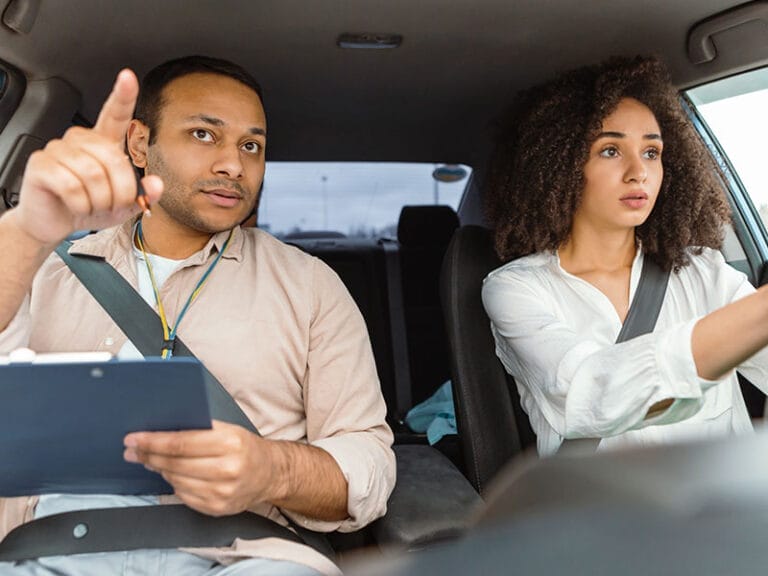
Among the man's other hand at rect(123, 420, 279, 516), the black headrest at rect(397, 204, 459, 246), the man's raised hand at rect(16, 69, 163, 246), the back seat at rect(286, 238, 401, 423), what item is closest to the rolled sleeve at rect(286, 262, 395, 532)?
the man's other hand at rect(123, 420, 279, 516)

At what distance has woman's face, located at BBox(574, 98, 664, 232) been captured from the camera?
2029mm

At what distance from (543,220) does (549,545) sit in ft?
5.42

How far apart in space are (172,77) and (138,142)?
0.17 m

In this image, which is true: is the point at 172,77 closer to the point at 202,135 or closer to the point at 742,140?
the point at 202,135

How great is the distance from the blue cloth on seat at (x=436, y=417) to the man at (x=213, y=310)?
847 millimetres

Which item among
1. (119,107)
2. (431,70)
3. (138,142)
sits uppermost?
(431,70)

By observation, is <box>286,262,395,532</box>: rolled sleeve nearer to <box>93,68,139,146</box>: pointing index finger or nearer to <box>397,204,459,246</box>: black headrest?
<box>93,68,139,146</box>: pointing index finger

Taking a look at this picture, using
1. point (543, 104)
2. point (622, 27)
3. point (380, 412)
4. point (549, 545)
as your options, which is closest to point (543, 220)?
point (543, 104)

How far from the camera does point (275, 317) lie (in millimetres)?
1758

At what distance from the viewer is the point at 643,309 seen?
200cm

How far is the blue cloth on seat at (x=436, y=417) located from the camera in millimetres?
2586

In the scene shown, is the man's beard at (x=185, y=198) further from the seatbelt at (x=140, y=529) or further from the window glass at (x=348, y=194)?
the window glass at (x=348, y=194)

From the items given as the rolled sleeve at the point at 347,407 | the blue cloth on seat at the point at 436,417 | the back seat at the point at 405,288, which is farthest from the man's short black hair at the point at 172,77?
the back seat at the point at 405,288

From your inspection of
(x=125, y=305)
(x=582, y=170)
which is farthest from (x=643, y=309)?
(x=125, y=305)
